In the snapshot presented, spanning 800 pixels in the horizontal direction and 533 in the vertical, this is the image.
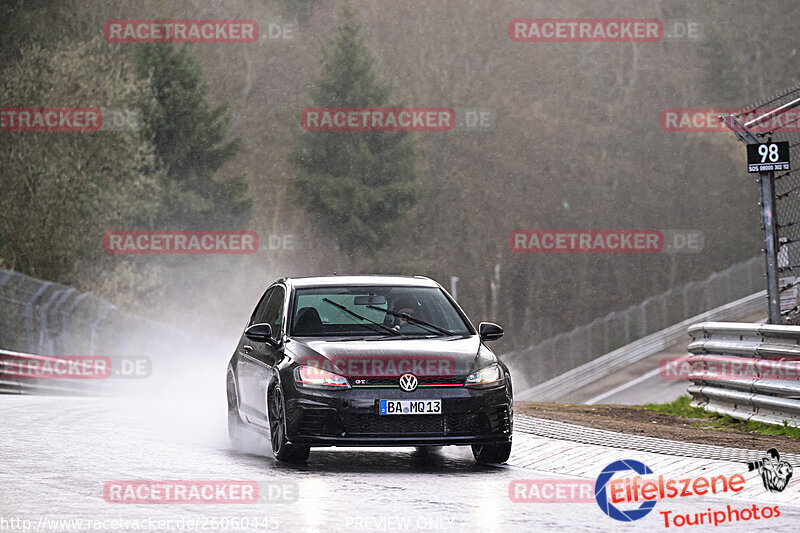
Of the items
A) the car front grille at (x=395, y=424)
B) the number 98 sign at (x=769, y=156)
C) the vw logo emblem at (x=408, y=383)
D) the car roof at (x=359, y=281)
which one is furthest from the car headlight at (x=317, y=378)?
the number 98 sign at (x=769, y=156)

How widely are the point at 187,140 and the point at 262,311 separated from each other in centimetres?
5468

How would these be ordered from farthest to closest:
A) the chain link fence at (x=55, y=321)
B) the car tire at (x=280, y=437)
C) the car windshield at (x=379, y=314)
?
the chain link fence at (x=55, y=321) → the car windshield at (x=379, y=314) → the car tire at (x=280, y=437)

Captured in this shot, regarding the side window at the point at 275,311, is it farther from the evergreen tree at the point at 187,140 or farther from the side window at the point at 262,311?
the evergreen tree at the point at 187,140

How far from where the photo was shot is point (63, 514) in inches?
330

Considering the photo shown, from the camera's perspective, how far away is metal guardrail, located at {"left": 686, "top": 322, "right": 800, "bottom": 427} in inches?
546

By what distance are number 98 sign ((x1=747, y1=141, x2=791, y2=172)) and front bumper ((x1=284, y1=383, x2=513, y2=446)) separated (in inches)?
274

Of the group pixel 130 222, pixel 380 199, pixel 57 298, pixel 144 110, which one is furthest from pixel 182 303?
pixel 57 298

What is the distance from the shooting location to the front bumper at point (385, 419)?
10664mm

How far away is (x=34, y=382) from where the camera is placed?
34.2m

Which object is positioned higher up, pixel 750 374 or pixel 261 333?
pixel 261 333

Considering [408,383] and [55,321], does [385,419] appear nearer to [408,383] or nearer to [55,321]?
[408,383]

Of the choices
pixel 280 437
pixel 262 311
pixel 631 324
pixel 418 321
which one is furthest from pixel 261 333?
pixel 631 324

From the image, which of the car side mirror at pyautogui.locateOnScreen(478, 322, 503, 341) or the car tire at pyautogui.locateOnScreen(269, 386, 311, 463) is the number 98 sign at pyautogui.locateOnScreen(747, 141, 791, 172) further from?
the car tire at pyautogui.locateOnScreen(269, 386, 311, 463)

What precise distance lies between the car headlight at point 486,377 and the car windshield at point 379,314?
907 millimetres
